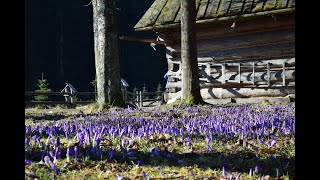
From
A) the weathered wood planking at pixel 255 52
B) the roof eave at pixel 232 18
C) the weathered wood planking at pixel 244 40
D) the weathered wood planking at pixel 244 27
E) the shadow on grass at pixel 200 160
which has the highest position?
the roof eave at pixel 232 18

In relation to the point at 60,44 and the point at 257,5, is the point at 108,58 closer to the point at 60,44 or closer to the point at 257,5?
the point at 257,5

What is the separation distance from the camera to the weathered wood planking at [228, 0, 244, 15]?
15.4m

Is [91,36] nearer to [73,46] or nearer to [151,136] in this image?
[73,46]

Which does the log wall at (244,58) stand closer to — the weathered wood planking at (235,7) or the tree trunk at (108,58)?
the weathered wood planking at (235,7)

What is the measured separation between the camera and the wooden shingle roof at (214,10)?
14.7 meters

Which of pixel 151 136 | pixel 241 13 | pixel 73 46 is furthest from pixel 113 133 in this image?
pixel 73 46

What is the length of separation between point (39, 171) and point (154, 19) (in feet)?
47.8

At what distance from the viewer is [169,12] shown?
16938 mm

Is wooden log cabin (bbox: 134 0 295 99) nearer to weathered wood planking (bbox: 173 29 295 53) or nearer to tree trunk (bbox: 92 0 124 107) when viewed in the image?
weathered wood planking (bbox: 173 29 295 53)

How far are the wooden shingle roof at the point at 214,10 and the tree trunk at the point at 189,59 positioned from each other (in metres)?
2.32

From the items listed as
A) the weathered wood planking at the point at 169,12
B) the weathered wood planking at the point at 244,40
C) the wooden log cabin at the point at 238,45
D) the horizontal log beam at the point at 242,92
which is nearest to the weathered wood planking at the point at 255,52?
the wooden log cabin at the point at 238,45

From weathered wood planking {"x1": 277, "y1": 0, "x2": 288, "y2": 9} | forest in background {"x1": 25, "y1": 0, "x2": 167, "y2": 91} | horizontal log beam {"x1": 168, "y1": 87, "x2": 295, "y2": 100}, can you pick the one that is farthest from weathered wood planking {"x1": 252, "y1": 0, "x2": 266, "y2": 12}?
forest in background {"x1": 25, "y1": 0, "x2": 167, "y2": 91}

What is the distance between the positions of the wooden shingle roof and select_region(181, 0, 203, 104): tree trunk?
232 cm
